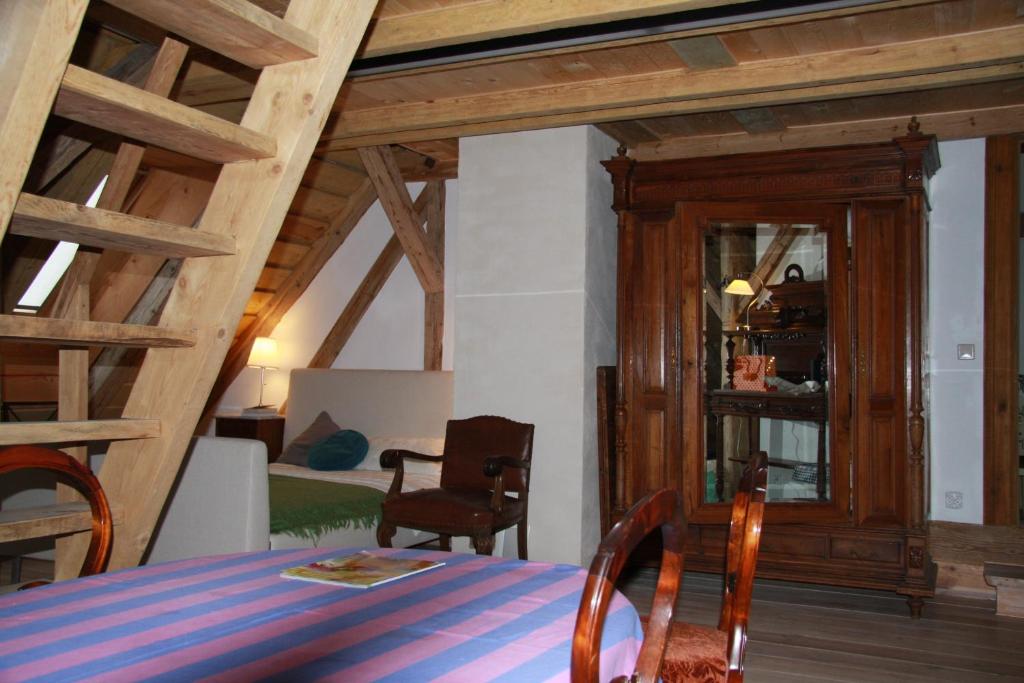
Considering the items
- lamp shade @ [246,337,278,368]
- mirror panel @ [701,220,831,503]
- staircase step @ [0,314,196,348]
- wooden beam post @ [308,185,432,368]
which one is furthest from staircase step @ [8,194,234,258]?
lamp shade @ [246,337,278,368]

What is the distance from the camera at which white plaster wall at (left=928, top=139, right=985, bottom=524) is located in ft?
15.0

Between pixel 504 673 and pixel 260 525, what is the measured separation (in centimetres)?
209

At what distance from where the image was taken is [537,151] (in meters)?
4.64

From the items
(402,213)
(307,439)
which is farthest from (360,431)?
(402,213)

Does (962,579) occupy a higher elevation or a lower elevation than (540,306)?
lower

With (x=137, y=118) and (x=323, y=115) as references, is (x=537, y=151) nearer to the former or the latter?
(x=323, y=115)

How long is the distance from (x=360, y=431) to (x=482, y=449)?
187 centimetres

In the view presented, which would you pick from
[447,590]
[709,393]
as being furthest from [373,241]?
[447,590]

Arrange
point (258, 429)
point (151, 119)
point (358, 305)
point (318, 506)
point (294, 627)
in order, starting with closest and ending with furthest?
point (294, 627), point (151, 119), point (318, 506), point (258, 429), point (358, 305)

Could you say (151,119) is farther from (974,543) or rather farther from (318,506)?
(974,543)

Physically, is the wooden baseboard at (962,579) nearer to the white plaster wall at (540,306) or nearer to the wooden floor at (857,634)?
the wooden floor at (857,634)

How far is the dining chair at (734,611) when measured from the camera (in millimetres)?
1582

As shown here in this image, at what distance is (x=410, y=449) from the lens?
5.46 m

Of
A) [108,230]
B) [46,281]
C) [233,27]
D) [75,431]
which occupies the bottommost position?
[75,431]
